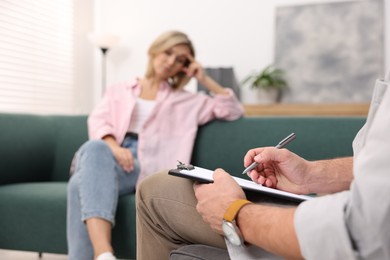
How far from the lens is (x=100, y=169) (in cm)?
184

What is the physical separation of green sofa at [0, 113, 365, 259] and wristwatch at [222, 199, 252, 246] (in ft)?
3.64

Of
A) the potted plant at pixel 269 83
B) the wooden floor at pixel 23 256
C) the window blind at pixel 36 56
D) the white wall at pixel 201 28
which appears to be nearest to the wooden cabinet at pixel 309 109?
the potted plant at pixel 269 83

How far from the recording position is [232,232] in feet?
2.56

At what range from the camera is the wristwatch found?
777 millimetres

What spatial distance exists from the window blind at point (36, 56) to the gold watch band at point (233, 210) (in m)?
3.31

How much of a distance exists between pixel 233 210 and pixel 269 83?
3.62m

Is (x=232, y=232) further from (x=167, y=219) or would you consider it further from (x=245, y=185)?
(x=167, y=219)

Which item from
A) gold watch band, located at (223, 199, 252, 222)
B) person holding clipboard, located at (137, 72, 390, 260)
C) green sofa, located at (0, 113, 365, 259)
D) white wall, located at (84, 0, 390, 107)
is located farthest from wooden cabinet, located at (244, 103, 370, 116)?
gold watch band, located at (223, 199, 252, 222)

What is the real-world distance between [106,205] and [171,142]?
0.65 meters

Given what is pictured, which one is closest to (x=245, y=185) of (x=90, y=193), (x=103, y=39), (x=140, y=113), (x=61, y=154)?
(x=90, y=193)

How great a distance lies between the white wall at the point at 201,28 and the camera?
179 inches

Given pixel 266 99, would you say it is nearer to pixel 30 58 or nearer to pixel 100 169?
pixel 30 58

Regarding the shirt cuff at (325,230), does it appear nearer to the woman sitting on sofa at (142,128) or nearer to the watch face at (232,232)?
the watch face at (232,232)

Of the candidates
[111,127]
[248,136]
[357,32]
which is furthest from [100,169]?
[357,32]
